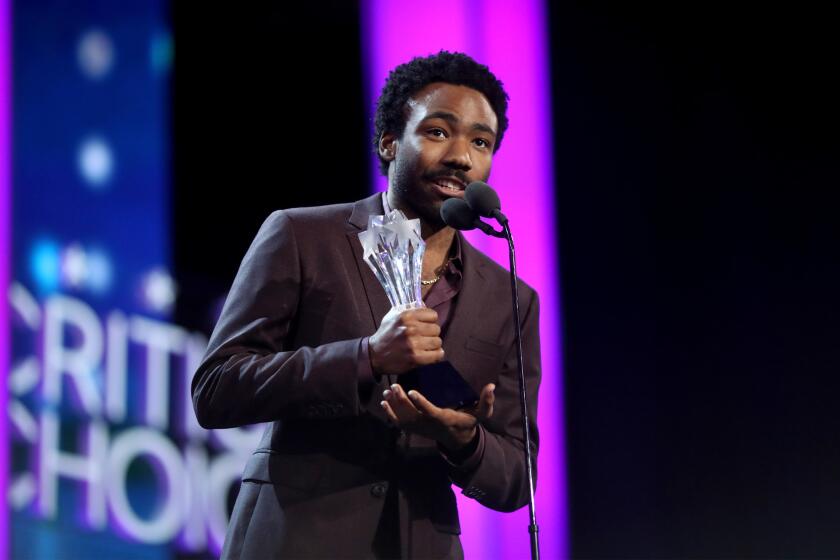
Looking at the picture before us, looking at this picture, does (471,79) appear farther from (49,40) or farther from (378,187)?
(49,40)

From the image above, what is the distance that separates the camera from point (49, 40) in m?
3.72

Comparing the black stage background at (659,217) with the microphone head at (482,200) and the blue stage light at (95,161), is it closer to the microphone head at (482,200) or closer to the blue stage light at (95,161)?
the blue stage light at (95,161)

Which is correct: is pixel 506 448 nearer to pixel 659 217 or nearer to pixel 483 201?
pixel 483 201

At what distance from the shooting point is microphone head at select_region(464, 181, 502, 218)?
165cm

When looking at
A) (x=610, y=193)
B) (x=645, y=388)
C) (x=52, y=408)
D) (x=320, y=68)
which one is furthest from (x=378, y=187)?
(x=52, y=408)

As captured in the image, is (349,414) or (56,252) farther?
(56,252)

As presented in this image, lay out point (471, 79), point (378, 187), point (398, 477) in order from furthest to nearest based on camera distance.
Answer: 1. point (378, 187)
2. point (471, 79)
3. point (398, 477)

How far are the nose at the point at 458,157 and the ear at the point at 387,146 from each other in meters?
0.20

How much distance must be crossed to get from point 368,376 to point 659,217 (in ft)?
6.86

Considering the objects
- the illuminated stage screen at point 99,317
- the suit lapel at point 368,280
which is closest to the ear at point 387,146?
the suit lapel at point 368,280

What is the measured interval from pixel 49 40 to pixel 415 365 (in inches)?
111

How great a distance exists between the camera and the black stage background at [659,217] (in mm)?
3289

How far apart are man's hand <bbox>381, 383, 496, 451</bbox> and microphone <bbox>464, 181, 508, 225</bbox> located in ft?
0.97

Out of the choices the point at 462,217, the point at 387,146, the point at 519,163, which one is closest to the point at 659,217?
the point at 519,163
